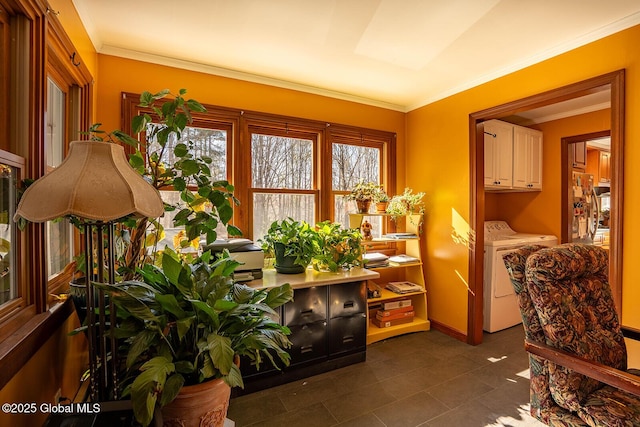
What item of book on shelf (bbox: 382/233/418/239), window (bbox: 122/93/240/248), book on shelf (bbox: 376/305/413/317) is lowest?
book on shelf (bbox: 376/305/413/317)

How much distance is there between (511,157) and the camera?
3648 millimetres

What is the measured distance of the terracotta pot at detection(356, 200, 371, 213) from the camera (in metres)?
3.22

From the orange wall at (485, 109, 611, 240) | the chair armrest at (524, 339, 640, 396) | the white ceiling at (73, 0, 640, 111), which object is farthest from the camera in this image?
the orange wall at (485, 109, 611, 240)

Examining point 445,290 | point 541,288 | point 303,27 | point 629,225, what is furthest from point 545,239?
point 303,27

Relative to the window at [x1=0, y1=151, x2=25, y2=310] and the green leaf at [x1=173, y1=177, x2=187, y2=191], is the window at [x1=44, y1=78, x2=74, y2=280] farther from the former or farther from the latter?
the green leaf at [x1=173, y1=177, x2=187, y2=191]

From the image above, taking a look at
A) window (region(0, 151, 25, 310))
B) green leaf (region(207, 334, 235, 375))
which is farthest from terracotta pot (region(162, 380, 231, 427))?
window (region(0, 151, 25, 310))

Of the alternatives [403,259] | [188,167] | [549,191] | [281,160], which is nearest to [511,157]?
[549,191]

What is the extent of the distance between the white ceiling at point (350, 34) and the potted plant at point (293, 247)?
1446 millimetres

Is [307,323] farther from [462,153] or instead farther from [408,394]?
[462,153]

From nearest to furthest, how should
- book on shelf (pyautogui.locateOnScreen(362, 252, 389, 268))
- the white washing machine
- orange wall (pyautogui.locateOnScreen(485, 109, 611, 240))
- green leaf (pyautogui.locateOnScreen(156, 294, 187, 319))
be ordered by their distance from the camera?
green leaf (pyautogui.locateOnScreen(156, 294, 187, 319)) → book on shelf (pyautogui.locateOnScreen(362, 252, 389, 268)) → the white washing machine → orange wall (pyautogui.locateOnScreen(485, 109, 611, 240))

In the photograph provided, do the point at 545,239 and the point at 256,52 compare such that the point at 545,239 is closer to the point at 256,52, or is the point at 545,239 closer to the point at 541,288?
the point at 541,288

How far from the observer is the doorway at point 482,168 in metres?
2.06

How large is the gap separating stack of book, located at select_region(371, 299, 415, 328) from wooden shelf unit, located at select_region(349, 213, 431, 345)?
4 cm

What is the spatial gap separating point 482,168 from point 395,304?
5.42ft
